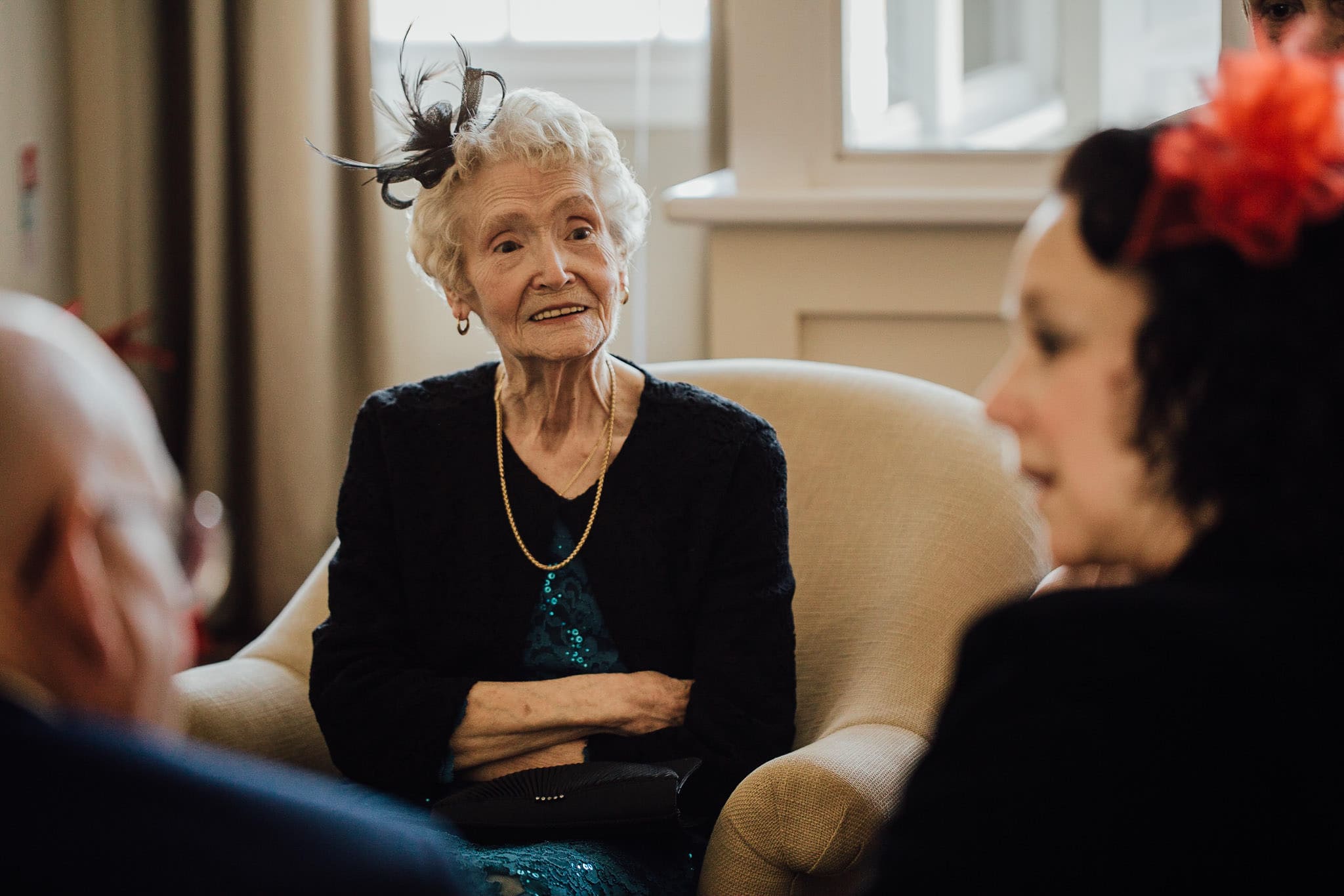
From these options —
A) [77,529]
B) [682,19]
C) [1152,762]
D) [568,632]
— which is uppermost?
[682,19]

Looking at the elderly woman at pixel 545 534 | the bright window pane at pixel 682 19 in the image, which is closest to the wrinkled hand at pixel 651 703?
the elderly woman at pixel 545 534

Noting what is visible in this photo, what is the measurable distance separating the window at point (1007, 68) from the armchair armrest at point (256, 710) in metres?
1.39

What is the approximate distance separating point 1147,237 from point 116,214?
2665mm

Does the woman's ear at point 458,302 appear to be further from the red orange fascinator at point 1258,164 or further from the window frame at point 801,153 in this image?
the red orange fascinator at point 1258,164

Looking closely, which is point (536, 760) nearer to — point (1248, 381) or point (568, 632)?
point (568, 632)

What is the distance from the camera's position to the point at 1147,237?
2.41ft

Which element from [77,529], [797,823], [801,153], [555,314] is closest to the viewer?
[77,529]

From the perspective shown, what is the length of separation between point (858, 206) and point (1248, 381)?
1.66 m

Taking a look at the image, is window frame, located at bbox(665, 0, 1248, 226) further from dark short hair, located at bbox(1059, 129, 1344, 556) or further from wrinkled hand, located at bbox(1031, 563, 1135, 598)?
dark short hair, located at bbox(1059, 129, 1344, 556)

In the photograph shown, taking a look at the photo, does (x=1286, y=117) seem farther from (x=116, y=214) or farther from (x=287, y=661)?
(x=116, y=214)

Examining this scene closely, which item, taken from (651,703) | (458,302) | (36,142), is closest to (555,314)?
(458,302)

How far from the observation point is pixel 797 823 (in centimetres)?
138

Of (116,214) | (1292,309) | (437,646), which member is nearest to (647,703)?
Result: (437,646)

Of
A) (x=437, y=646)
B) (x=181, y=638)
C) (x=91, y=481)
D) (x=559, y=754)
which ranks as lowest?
(x=559, y=754)
